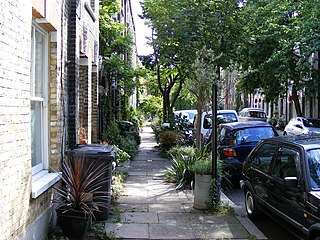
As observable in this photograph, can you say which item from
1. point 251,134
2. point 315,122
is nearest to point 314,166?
point 251,134

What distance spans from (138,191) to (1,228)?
529 centimetres

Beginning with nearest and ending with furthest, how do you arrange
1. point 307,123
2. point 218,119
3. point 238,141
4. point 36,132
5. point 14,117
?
point 14,117 → point 36,132 → point 238,141 → point 218,119 → point 307,123

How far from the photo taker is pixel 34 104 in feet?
18.6

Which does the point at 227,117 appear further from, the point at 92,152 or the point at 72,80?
the point at 92,152

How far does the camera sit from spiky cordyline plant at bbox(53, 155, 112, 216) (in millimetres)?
5547

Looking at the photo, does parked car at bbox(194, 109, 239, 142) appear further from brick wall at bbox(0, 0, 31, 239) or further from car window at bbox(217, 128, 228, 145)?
brick wall at bbox(0, 0, 31, 239)

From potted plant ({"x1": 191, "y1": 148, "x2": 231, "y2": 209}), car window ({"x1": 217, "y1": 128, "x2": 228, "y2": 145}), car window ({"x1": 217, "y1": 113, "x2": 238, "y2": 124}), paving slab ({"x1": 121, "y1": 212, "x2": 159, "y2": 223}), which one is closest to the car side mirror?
potted plant ({"x1": 191, "y1": 148, "x2": 231, "y2": 209})

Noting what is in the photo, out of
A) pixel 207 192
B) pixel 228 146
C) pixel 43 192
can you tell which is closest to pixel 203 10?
pixel 228 146

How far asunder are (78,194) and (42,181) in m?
0.53

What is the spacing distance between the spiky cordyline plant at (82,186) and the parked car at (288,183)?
2417 millimetres

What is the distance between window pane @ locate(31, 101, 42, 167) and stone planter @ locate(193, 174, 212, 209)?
2858 mm

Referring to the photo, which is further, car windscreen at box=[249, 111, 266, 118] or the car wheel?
car windscreen at box=[249, 111, 266, 118]

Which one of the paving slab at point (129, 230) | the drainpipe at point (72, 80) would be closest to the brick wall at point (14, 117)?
the paving slab at point (129, 230)

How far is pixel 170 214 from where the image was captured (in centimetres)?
695
